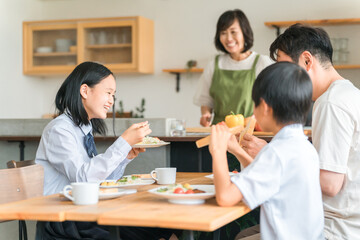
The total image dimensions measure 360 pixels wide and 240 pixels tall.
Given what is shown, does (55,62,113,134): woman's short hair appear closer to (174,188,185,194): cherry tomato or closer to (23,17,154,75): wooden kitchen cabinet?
(174,188,185,194): cherry tomato

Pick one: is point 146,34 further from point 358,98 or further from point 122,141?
point 358,98

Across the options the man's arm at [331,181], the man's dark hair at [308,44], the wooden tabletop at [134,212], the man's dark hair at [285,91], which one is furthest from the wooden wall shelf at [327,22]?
the wooden tabletop at [134,212]

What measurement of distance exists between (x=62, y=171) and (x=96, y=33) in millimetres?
4088

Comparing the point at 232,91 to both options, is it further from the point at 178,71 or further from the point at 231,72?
the point at 178,71

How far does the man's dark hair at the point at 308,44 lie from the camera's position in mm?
1901

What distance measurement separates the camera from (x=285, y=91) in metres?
1.53

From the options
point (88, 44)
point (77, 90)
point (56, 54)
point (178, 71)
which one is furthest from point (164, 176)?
point (56, 54)

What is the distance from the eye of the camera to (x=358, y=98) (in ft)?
5.79

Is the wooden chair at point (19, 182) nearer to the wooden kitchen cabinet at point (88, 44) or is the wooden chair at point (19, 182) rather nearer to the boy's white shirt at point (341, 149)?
the boy's white shirt at point (341, 149)

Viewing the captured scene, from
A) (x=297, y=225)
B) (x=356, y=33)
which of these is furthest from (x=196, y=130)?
(x=356, y=33)

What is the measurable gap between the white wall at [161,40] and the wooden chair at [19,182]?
12.7ft

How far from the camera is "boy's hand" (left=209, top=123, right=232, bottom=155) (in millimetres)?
1511

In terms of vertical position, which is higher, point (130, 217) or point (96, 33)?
point (96, 33)

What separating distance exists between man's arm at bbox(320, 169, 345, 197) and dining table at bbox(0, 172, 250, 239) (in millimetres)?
326
